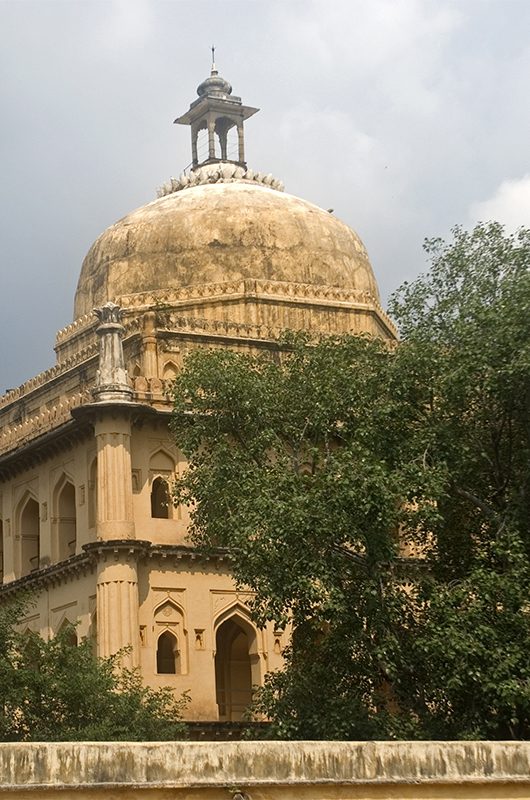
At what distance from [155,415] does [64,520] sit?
3.48 meters

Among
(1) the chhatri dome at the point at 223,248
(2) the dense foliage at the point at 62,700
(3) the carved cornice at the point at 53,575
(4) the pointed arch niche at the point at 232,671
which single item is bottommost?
(2) the dense foliage at the point at 62,700

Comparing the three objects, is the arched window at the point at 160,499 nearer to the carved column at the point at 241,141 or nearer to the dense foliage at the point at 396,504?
the dense foliage at the point at 396,504

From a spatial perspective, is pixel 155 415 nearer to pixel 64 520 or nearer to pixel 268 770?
pixel 64 520

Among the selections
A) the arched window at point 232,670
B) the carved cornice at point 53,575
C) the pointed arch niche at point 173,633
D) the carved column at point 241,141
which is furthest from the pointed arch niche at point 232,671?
the carved column at point 241,141

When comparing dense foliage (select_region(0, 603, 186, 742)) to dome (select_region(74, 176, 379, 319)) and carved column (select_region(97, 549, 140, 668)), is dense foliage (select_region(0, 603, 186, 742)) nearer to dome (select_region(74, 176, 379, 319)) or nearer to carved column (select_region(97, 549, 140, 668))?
carved column (select_region(97, 549, 140, 668))

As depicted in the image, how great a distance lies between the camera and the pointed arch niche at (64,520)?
3331 cm

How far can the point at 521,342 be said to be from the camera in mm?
21609

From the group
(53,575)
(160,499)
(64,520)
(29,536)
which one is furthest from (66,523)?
(160,499)

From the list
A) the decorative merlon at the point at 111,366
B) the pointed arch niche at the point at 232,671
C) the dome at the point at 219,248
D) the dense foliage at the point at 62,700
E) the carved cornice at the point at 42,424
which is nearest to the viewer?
the dense foliage at the point at 62,700

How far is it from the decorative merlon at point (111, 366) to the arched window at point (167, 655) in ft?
15.5

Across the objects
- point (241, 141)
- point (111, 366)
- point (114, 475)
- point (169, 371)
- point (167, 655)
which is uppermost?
point (241, 141)

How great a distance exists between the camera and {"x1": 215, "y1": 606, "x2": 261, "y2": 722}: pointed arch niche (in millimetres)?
33469

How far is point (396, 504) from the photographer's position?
22.3 metres

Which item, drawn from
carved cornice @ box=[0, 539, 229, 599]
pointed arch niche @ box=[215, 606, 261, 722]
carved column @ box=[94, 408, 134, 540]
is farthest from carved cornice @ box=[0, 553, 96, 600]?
pointed arch niche @ box=[215, 606, 261, 722]
